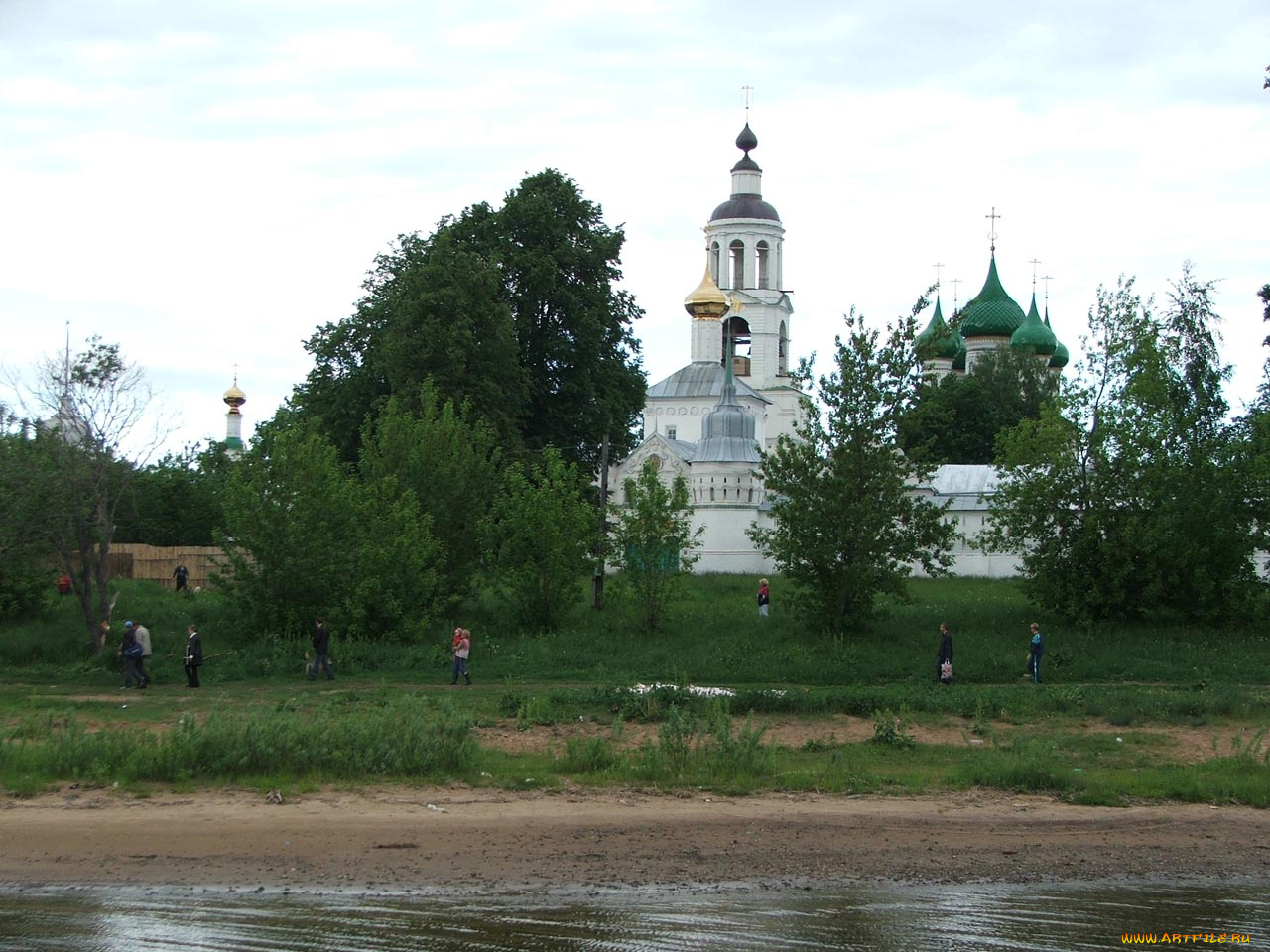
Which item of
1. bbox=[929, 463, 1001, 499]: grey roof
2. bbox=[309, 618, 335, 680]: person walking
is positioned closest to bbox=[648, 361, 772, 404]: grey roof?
bbox=[929, 463, 1001, 499]: grey roof

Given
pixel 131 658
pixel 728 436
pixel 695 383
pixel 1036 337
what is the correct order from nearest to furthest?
pixel 131 658 → pixel 728 436 → pixel 695 383 → pixel 1036 337

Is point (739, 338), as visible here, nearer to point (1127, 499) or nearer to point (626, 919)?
point (1127, 499)

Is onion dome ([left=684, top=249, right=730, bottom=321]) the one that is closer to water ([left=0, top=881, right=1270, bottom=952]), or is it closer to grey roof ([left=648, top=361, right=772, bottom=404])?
grey roof ([left=648, top=361, right=772, bottom=404])

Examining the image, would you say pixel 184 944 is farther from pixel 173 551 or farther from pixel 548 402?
pixel 548 402

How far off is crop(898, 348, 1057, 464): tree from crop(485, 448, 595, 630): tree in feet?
104

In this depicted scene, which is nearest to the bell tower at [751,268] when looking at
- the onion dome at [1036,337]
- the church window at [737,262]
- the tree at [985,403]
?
the church window at [737,262]

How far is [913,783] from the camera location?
18.0 metres

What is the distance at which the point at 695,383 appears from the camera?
64.2m

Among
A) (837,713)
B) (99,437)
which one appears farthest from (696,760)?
(99,437)

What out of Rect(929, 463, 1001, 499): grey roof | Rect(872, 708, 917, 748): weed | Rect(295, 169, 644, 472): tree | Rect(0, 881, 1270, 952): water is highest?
Rect(295, 169, 644, 472): tree

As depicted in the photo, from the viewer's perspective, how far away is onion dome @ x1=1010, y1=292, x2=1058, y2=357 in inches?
2972

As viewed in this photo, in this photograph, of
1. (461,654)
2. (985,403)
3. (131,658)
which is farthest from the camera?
(985,403)

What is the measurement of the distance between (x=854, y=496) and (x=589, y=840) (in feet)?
53.1

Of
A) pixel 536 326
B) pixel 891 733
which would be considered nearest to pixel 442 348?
pixel 536 326
